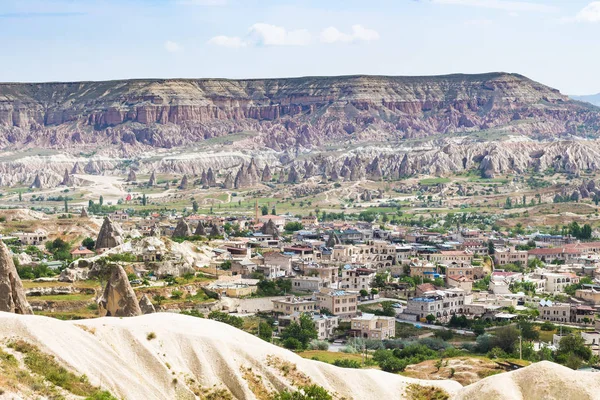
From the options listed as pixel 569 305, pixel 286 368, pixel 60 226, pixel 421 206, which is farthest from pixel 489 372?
pixel 421 206

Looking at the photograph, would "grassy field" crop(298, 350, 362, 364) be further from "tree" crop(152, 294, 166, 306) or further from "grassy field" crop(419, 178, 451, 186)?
"grassy field" crop(419, 178, 451, 186)

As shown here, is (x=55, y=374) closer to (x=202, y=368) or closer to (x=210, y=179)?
(x=202, y=368)

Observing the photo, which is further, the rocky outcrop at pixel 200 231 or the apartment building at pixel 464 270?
the rocky outcrop at pixel 200 231

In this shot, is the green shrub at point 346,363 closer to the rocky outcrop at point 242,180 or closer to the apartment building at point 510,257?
the apartment building at point 510,257

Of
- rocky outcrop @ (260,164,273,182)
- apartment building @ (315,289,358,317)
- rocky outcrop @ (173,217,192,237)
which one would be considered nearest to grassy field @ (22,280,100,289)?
apartment building @ (315,289,358,317)

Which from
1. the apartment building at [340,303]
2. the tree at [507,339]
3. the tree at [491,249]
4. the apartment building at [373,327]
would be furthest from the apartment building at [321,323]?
the tree at [491,249]

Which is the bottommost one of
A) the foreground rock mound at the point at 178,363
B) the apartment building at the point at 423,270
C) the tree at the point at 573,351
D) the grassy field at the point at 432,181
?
the grassy field at the point at 432,181

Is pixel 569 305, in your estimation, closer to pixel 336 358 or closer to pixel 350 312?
pixel 350 312
